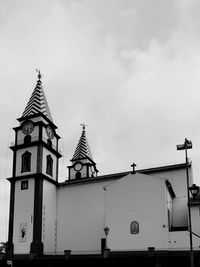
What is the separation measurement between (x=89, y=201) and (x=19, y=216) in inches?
299

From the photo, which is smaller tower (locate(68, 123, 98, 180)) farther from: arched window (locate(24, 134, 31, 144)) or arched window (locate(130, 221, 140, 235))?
arched window (locate(130, 221, 140, 235))

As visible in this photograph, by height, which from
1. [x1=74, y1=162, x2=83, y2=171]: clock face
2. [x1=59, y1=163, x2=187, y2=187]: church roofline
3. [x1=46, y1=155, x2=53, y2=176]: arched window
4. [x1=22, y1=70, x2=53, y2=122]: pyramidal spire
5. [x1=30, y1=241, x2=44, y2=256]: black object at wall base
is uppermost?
[x1=22, y1=70, x2=53, y2=122]: pyramidal spire

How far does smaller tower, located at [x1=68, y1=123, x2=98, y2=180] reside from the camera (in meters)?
56.8

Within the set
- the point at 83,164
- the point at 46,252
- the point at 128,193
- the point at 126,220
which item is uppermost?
the point at 83,164

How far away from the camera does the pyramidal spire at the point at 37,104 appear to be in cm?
Result: 4622

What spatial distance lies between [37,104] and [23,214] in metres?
12.8

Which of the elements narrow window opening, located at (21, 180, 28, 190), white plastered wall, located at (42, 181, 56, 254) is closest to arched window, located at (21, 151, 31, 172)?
narrow window opening, located at (21, 180, 28, 190)

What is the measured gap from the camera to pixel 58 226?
44000 millimetres

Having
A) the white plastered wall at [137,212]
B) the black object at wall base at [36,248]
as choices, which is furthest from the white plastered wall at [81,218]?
the white plastered wall at [137,212]

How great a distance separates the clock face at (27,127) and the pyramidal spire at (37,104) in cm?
131

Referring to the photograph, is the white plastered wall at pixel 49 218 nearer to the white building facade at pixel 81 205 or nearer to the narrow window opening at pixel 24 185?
the white building facade at pixel 81 205

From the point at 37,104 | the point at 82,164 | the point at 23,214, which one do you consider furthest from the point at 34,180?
the point at 82,164

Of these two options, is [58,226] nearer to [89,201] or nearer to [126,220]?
[89,201]

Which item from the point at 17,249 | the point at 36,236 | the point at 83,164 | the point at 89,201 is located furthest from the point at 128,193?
the point at 83,164
